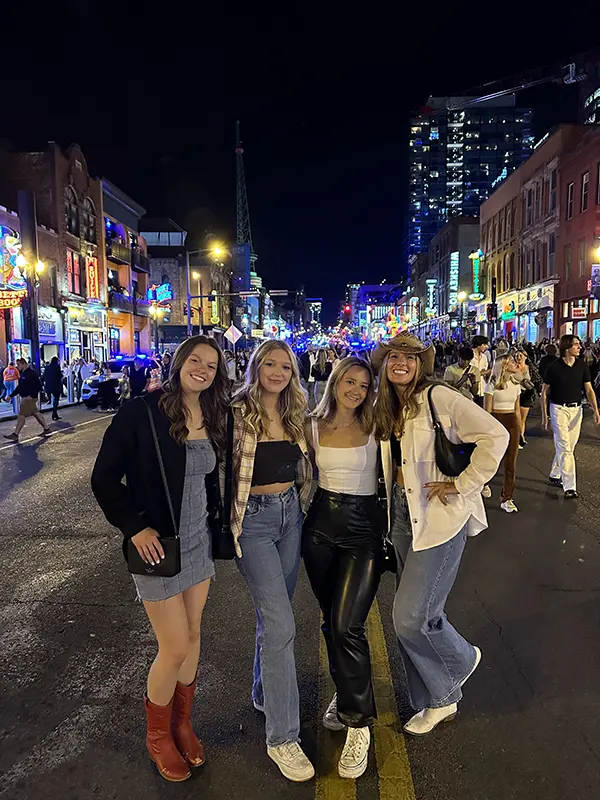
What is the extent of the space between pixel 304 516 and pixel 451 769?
1.38 m

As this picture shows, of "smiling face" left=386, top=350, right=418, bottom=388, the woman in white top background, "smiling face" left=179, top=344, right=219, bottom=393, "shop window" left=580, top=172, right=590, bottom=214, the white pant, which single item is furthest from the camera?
"shop window" left=580, top=172, right=590, bottom=214

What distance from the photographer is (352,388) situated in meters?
3.12

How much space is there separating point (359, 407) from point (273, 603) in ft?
3.54

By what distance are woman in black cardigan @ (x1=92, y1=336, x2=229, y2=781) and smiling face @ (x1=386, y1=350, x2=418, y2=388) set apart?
0.84 meters

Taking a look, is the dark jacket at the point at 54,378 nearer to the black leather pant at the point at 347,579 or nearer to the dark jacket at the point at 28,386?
the dark jacket at the point at 28,386

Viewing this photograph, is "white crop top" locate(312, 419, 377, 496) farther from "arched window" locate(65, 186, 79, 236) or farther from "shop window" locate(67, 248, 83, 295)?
"arched window" locate(65, 186, 79, 236)

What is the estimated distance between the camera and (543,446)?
11930 mm

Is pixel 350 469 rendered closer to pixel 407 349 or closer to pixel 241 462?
pixel 241 462

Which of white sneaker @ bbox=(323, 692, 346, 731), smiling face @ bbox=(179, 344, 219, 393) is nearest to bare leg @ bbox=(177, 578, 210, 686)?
white sneaker @ bbox=(323, 692, 346, 731)

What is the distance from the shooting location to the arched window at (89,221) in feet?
126

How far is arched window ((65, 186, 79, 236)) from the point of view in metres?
36.0

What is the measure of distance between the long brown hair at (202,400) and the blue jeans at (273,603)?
379 mm

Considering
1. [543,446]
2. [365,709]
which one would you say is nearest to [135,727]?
[365,709]

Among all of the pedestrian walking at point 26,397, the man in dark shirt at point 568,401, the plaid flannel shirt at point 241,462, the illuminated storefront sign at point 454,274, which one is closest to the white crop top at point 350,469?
the plaid flannel shirt at point 241,462
